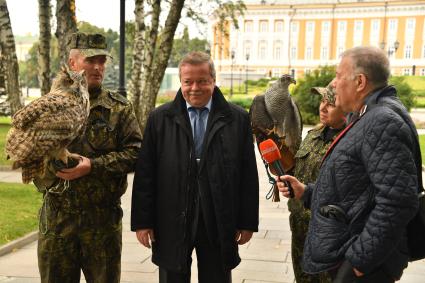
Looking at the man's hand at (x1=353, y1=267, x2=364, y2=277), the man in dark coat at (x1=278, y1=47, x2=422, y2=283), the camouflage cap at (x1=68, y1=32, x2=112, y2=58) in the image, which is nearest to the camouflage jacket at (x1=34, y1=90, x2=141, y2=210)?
the camouflage cap at (x1=68, y1=32, x2=112, y2=58)

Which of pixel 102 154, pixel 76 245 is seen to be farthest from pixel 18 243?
pixel 102 154

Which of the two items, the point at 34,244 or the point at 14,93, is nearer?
the point at 34,244

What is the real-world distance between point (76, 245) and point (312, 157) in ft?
6.09

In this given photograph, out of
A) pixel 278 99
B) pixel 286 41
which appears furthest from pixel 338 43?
pixel 278 99

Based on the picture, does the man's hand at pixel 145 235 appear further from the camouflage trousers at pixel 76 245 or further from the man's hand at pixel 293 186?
the man's hand at pixel 293 186

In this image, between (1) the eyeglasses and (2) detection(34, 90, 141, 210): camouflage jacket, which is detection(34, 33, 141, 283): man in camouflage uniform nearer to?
(2) detection(34, 90, 141, 210): camouflage jacket

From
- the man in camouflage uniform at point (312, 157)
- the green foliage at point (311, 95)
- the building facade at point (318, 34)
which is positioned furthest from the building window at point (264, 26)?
the man in camouflage uniform at point (312, 157)

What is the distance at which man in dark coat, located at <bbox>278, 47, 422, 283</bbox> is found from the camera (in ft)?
7.87

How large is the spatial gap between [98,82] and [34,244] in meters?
4.02

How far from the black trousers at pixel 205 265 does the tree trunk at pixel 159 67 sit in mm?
10763

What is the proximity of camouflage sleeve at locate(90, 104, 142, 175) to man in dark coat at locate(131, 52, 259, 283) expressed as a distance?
10 cm

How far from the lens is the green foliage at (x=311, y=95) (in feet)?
76.6

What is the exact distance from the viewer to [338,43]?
288ft

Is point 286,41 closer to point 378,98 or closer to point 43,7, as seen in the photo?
point 43,7
